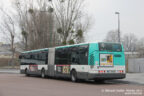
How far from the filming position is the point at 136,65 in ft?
95.9

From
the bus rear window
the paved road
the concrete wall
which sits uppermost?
the bus rear window

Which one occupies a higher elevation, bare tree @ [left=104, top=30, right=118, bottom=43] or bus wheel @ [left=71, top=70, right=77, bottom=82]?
bare tree @ [left=104, top=30, right=118, bottom=43]

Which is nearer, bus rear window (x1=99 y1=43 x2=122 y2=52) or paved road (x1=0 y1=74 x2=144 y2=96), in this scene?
paved road (x1=0 y1=74 x2=144 y2=96)

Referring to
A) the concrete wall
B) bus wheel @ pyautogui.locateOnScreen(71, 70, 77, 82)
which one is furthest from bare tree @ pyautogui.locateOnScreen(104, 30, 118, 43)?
bus wheel @ pyautogui.locateOnScreen(71, 70, 77, 82)

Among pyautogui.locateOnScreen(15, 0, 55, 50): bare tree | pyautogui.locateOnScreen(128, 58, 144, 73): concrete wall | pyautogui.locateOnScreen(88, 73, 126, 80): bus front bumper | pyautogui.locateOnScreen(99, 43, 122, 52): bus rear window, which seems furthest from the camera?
pyautogui.locateOnScreen(15, 0, 55, 50): bare tree

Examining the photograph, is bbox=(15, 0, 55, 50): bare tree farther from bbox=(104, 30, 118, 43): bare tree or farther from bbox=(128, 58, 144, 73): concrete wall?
bbox=(104, 30, 118, 43): bare tree

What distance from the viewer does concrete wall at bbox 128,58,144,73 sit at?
28689 mm

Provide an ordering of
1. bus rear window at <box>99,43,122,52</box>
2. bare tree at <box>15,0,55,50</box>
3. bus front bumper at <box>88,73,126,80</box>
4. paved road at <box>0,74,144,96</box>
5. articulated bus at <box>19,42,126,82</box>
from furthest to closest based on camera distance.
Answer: bare tree at <box>15,0,55,50</box> → bus rear window at <box>99,43,122,52</box> → articulated bus at <box>19,42,126,82</box> → bus front bumper at <box>88,73,126,80</box> → paved road at <box>0,74,144,96</box>

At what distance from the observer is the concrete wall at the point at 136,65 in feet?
94.1

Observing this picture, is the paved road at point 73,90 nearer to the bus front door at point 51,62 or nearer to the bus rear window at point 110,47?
the bus rear window at point 110,47

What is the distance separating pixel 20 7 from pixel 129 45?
52752mm

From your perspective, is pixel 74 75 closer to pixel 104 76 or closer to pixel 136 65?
pixel 104 76

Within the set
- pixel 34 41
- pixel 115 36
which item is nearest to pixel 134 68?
pixel 34 41

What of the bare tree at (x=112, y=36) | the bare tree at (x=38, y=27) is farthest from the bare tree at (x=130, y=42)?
the bare tree at (x=38, y=27)
